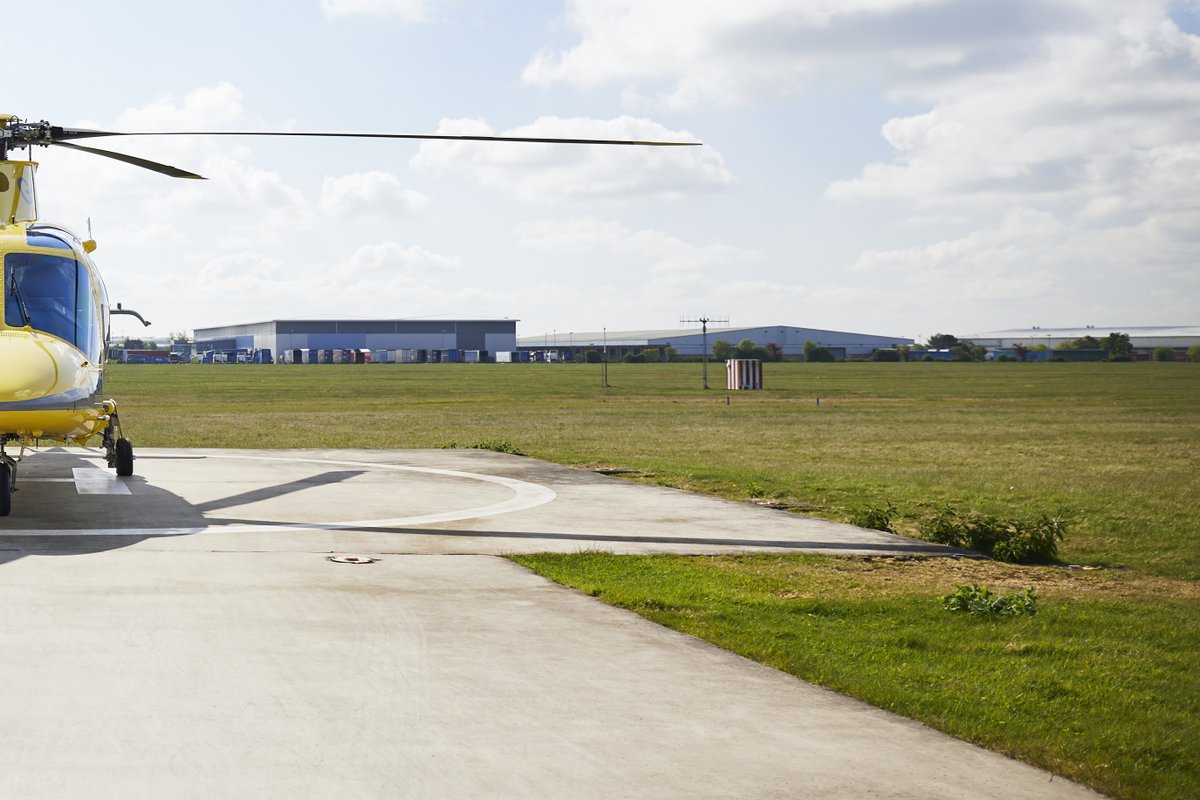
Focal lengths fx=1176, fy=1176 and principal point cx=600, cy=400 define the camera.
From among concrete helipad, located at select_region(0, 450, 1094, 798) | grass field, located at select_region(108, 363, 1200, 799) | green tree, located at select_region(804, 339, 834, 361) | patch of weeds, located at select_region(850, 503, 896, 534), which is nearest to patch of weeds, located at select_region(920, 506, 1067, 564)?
patch of weeds, located at select_region(850, 503, 896, 534)

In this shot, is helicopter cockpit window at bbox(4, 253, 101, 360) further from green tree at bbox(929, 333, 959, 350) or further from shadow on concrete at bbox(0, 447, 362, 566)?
green tree at bbox(929, 333, 959, 350)

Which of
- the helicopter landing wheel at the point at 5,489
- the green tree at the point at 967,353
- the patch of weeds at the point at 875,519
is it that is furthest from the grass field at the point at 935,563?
the green tree at the point at 967,353

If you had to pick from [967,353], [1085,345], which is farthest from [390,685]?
[1085,345]

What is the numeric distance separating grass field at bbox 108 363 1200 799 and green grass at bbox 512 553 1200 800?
0.08 ft

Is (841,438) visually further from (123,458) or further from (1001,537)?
(123,458)

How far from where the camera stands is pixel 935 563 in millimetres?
11781

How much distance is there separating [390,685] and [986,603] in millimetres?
5027

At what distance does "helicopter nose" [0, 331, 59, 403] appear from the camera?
12.5 m

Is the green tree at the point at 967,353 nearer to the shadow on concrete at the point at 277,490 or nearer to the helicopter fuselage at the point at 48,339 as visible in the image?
the shadow on concrete at the point at 277,490

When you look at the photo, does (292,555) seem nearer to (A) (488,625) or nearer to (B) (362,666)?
(A) (488,625)

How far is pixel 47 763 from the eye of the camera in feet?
16.3

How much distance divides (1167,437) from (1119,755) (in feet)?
95.1

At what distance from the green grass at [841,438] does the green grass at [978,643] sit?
3.16 m

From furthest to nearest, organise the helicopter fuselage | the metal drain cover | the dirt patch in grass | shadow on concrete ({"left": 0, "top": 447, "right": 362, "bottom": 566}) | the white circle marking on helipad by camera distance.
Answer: the helicopter fuselage
the white circle marking on helipad
shadow on concrete ({"left": 0, "top": 447, "right": 362, "bottom": 566})
the metal drain cover
the dirt patch in grass
